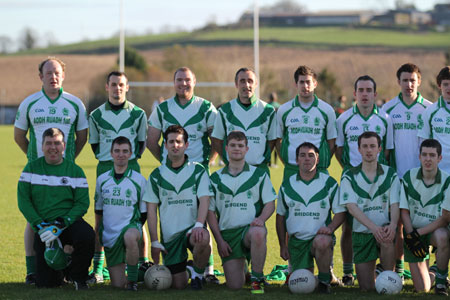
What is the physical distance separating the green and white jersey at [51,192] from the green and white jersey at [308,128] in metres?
1.93

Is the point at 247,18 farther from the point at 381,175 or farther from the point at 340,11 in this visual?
the point at 381,175

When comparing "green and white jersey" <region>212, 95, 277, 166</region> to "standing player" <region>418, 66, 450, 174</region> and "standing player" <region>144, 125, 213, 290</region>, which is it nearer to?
"standing player" <region>144, 125, 213, 290</region>

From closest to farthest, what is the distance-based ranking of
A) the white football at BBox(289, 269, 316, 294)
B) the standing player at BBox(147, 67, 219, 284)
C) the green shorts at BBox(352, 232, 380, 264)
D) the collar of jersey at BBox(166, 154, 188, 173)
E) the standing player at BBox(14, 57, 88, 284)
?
the white football at BBox(289, 269, 316, 294) < the green shorts at BBox(352, 232, 380, 264) < the collar of jersey at BBox(166, 154, 188, 173) < the standing player at BBox(14, 57, 88, 284) < the standing player at BBox(147, 67, 219, 284)

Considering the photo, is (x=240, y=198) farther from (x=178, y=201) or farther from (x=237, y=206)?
(x=178, y=201)

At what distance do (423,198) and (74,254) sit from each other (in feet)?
9.70

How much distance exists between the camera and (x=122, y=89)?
20.1ft

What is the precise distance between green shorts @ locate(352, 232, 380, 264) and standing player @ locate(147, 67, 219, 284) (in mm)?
1600

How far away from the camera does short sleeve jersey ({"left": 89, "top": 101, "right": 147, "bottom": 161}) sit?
6.16m

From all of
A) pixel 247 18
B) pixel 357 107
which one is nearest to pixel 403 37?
pixel 247 18

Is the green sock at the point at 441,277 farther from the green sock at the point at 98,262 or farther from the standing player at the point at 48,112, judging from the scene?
the standing player at the point at 48,112

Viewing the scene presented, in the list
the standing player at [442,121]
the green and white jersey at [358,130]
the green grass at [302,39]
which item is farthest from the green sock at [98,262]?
the green grass at [302,39]

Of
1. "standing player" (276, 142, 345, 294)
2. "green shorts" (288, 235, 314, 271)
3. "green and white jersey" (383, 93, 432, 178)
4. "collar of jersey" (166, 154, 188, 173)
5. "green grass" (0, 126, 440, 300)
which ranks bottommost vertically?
"green grass" (0, 126, 440, 300)

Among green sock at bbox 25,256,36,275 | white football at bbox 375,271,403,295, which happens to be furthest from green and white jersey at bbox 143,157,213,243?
white football at bbox 375,271,403,295

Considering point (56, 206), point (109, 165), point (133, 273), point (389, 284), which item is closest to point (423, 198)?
point (389, 284)
